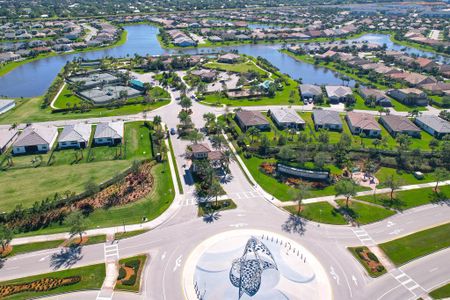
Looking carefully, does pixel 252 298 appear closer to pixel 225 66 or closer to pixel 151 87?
pixel 151 87

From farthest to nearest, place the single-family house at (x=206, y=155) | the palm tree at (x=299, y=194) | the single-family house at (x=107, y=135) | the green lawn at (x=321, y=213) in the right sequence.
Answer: the single-family house at (x=107, y=135) → the single-family house at (x=206, y=155) → the palm tree at (x=299, y=194) → the green lawn at (x=321, y=213)

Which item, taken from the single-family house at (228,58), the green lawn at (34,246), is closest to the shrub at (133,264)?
the green lawn at (34,246)

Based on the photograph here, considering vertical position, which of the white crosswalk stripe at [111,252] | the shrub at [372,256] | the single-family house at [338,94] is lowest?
the single-family house at [338,94]

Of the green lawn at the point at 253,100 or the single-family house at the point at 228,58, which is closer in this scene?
the green lawn at the point at 253,100

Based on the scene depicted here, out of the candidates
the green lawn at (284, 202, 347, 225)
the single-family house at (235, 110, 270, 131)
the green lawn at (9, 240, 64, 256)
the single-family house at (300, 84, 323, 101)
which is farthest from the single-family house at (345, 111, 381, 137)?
the green lawn at (9, 240, 64, 256)

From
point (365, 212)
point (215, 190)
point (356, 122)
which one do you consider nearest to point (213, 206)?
point (215, 190)

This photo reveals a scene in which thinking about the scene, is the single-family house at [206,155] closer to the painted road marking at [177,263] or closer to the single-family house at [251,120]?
the single-family house at [251,120]
